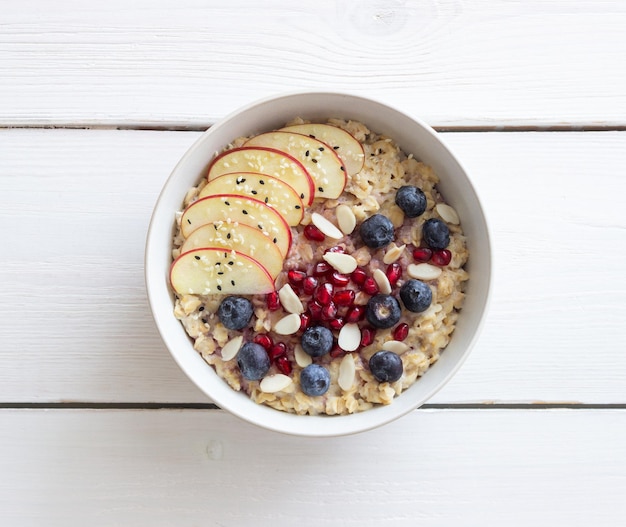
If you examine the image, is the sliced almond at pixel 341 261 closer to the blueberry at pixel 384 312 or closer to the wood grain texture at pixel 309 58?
the blueberry at pixel 384 312

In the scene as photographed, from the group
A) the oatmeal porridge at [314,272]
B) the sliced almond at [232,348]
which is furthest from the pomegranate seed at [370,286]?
the sliced almond at [232,348]

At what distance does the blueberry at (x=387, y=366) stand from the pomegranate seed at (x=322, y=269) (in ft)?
0.79

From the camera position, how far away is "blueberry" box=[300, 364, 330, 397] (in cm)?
167

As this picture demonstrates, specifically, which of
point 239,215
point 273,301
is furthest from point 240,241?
point 273,301

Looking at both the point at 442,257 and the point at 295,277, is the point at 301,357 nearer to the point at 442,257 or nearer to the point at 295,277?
the point at 295,277

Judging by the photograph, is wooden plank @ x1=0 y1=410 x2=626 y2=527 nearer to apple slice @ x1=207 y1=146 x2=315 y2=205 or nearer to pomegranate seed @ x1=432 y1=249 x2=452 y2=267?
pomegranate seed @ x1=432 y1=249 x2=452 y2=267

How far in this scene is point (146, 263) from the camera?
1646 millimetres

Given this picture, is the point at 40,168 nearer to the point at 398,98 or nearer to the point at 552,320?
the point at 398,98

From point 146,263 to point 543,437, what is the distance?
121 cm

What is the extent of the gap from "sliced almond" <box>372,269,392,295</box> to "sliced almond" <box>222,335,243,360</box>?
37cm

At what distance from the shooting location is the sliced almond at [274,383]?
170 centimetres

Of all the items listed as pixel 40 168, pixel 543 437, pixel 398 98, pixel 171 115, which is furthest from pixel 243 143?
pixel 543 437

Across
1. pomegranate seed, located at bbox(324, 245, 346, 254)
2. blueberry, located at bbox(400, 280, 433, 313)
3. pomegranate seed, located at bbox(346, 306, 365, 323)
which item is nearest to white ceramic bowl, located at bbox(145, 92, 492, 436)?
blueberry, located at bbox(400, 280, 433, 313)

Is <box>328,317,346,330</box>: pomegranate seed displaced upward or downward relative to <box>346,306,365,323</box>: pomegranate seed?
downward
